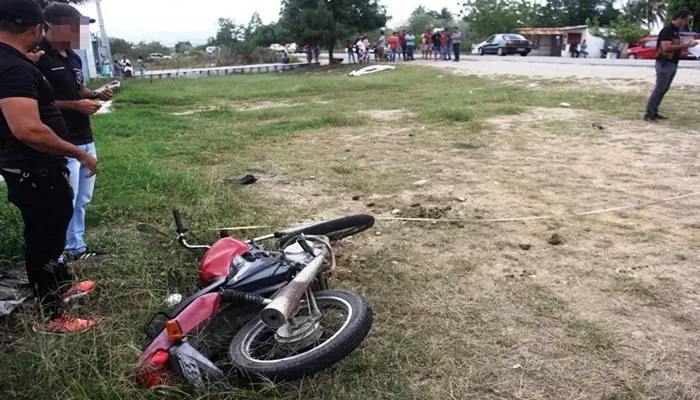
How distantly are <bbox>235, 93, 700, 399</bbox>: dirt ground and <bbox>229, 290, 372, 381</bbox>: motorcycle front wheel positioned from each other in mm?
283

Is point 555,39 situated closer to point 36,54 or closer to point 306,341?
point 36,54

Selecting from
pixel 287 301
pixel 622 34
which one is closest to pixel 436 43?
pixel 622 34

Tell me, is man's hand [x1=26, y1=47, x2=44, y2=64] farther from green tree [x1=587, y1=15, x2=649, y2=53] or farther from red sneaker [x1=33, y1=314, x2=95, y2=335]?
green tree [x1=587, y1=15, x2=649, y2=53]

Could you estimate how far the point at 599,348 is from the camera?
251cm

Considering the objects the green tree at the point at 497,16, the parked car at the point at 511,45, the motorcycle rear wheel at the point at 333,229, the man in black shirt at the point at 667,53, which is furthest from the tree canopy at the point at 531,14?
the motorcycle rear wheel at the point at 333,229

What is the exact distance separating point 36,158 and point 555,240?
3.14 m

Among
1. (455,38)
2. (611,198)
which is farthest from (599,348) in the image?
(455,38)

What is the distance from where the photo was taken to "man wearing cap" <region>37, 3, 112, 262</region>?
3.03 metres

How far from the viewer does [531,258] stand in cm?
349

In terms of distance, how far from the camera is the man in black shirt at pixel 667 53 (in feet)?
23.7

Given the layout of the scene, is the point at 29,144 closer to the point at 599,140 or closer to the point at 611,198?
the point at 611,198

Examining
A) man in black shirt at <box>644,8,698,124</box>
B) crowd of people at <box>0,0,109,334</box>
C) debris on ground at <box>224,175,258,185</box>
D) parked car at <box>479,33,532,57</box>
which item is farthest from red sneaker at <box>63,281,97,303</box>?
parked car at <box>479,33,532,57</box>

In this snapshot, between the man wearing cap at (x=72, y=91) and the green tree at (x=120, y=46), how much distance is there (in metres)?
55.6

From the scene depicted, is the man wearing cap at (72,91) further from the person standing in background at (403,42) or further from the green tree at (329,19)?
the person standing in background at (403,42)
